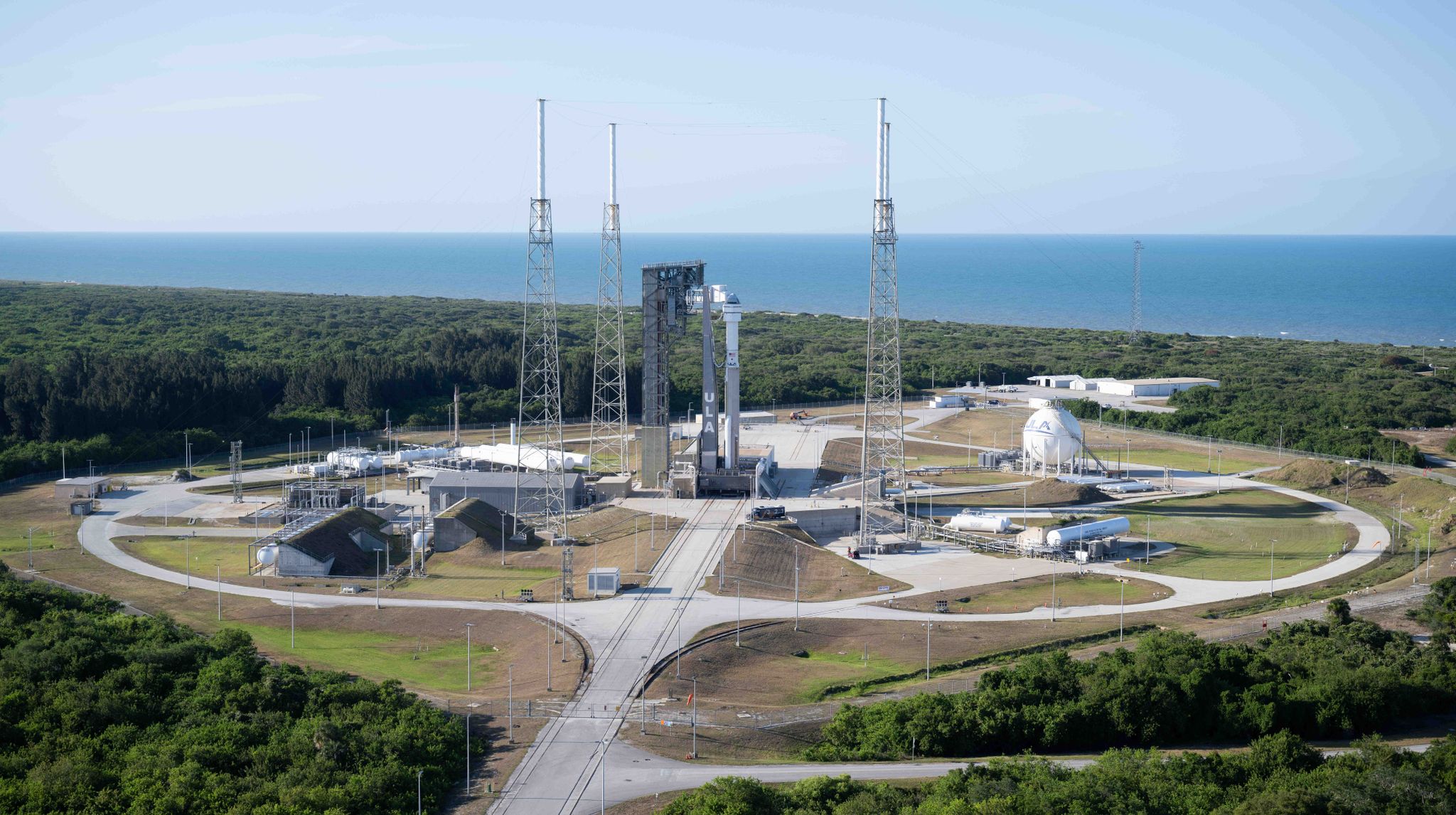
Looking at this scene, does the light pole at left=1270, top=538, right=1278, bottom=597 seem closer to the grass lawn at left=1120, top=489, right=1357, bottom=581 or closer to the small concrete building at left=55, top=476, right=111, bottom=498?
the grass lawn at left=1120, top=489, right=1357, bottom=581

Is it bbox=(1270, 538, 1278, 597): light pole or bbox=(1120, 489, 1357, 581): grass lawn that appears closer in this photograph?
bbox=(1270, 538, 1278, 597): light pole

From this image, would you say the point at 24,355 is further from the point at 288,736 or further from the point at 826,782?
the point at 826,782

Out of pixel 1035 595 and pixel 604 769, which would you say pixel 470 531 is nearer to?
pixel 1035 595

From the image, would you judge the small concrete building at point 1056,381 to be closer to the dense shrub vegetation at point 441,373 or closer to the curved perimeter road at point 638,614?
the dense shrub vegetation at point 441,373

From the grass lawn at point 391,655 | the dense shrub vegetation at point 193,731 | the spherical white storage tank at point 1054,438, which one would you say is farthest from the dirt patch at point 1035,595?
the spherical white storage tank at point 1054,438

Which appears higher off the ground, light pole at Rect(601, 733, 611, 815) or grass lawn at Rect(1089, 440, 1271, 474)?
grass lawn at Rect(1089, 440, 1271, 474)

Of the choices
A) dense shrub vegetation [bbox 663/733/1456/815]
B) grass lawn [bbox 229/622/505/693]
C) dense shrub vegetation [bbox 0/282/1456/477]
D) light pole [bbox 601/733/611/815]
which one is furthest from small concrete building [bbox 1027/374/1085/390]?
light pole [bbox 601/733/611/815]

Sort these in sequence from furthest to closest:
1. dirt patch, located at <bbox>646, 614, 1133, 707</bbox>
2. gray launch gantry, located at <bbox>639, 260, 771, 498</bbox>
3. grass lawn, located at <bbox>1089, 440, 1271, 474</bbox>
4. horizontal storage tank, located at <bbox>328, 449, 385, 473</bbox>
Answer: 1. grass lawn, located at <bbox>1089, 440, 1271, 474</bbox>
2. horizontal storage tank, located at <bbox>328, 449, 385, 473</bbox>
3. gray launch gantry, located at <bbox>639, 260, 771, 498</bbox>
4. dirt patch, located at <bbox>646, 614, 1133, 707</bbox>
